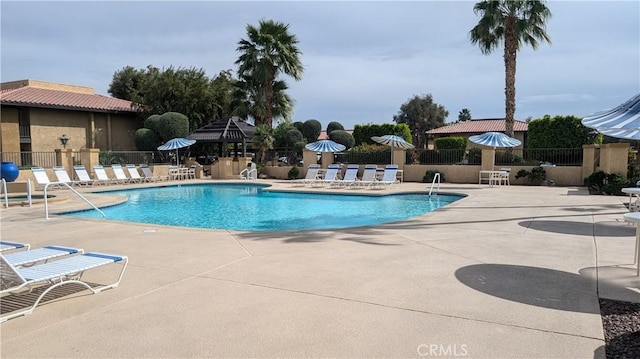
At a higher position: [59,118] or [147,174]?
[59,118]

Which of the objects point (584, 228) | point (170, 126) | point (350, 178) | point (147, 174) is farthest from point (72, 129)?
point (584, 228)

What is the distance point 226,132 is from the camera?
2716 cm

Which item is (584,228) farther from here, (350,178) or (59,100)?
(59,100)

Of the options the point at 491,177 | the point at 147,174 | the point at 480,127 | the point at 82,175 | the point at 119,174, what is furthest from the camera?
the point at 480,127

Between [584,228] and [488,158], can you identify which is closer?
[584,228]

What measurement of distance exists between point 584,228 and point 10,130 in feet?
97.4

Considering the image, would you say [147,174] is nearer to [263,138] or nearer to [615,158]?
[263,138]

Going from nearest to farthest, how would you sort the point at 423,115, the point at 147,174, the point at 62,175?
the point at 62,175 < the point at 147,174 < the point at 423,115

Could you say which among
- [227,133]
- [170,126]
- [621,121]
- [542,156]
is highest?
[170,126]

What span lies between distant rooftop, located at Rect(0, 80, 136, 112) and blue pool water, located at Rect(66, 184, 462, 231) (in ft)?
38.2

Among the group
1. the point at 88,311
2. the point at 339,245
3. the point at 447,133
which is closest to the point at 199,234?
the point at 339,245

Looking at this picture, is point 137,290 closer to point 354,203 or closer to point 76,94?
point 354,203

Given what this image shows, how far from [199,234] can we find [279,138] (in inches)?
839

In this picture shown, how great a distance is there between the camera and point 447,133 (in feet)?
141
